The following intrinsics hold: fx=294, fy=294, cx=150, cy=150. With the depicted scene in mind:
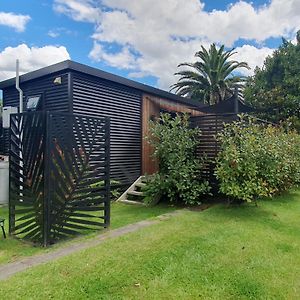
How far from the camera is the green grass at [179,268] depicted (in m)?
2.92

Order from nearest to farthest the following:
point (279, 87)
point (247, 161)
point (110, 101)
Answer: point (247, 161), point (110, 101), point (279, 87)

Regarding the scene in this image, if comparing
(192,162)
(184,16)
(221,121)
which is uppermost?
(184,16)

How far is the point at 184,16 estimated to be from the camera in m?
11.4

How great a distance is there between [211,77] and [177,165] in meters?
17.2

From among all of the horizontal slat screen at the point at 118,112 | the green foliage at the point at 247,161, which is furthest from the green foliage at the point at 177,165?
the horizontal slat screen at the point at 118,112

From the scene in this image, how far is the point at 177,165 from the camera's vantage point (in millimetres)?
7160

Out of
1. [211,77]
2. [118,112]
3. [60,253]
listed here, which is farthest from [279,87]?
[60,253]

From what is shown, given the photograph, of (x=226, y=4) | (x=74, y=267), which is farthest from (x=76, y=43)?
(x=74, y=267)

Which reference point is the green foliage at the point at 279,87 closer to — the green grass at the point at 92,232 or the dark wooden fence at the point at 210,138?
the dark wooden fence at the point at 210,138

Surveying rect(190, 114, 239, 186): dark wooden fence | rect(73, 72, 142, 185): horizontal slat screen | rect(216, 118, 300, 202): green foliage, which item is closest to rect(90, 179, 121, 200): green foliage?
rect(73, 72, 142, 185): horizontal slat screen

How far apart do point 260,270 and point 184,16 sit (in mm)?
10280

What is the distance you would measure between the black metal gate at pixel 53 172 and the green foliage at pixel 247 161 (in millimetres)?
2688

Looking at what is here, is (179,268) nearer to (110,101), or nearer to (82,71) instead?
(82,71)

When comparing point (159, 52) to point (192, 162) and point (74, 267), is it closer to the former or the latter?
point (192, 162)
